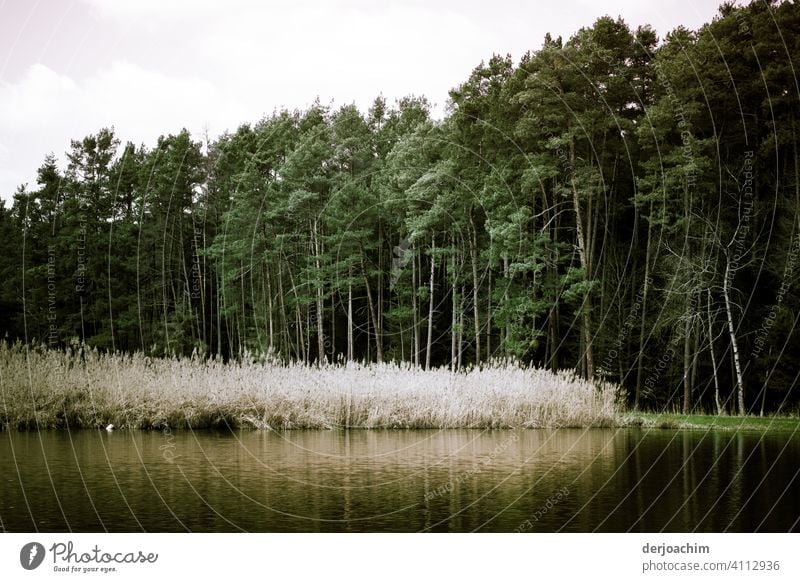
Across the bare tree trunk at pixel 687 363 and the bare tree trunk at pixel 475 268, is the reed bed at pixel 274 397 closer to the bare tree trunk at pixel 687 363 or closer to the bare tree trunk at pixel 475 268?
the bare tree trunk at pixel 687 363

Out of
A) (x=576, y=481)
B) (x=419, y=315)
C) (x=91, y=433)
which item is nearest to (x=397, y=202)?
(x=419, y=315)

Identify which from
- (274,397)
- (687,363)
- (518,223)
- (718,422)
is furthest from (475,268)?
(274,397)

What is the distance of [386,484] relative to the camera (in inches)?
374

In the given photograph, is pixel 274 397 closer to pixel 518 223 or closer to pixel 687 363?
pixel 518 223

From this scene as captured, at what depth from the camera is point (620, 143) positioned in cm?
2814

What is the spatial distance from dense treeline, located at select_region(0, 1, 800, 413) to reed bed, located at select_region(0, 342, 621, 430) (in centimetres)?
213

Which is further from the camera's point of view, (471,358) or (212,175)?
(212,175)

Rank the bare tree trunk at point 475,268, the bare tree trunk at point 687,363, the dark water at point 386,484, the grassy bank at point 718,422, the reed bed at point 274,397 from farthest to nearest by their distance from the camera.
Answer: the bare tree trunk at point 475,268 < the bare tree trunk at point 687,363 < the grassy bank at point 718,422 < the reed bed at point 274,397 < the dark water at point 386,484

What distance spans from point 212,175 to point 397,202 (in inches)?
→ 476

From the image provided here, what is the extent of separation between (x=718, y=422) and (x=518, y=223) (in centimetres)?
1016

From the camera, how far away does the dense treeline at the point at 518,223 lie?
2312 centimetres

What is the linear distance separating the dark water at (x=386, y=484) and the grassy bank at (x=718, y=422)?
12.1 ft

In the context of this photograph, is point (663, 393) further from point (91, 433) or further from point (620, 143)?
point (91, 433)

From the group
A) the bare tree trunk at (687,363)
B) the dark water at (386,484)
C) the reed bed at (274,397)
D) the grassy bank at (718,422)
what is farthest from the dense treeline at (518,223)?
the dark water at (386,484)
